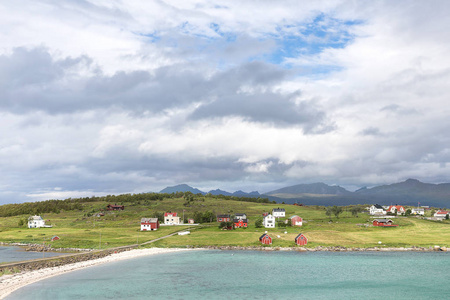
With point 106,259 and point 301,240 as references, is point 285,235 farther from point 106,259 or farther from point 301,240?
point 106,259

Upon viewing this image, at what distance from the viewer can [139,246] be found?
110812 millimetres

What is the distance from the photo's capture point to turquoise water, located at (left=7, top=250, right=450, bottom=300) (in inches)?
2392

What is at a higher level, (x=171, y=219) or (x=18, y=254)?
(x=171, y=219)

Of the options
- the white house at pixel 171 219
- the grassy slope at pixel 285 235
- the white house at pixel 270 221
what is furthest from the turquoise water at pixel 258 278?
the white house at pixel 171 219

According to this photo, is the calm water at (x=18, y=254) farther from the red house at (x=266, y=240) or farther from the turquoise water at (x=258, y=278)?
the red house at (x=266, y=240)

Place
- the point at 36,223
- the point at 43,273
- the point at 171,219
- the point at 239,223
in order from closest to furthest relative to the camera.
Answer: the point at 43,273, the point at 239,223, the point at 36,223, the point at 171,219

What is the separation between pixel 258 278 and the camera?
7294cm

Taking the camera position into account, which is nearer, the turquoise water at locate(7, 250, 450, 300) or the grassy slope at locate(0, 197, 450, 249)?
the turquoise water at locate(7, 250, 450, 300)

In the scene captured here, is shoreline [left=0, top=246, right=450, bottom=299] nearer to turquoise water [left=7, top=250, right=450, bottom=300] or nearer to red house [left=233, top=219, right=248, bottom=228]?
turquoise water [left=7, top=250, right=450, bottom=300]

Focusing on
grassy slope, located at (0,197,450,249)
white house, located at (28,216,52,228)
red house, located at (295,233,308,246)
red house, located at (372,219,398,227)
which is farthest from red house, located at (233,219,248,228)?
white house, located at (28,216,52,228)

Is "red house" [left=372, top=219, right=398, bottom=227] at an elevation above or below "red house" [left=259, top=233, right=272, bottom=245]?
above

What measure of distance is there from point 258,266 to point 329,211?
98.2 m

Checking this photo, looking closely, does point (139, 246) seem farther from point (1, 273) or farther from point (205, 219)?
point (205, 219)

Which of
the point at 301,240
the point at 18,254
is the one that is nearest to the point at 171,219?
the point at 301,240
